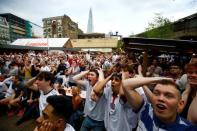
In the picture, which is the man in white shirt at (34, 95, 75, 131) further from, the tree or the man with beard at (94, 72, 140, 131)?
the tree

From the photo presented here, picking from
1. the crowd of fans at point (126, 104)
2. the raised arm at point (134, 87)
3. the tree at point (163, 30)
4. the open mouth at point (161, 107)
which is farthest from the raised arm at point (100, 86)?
the tree at point (163, 30)

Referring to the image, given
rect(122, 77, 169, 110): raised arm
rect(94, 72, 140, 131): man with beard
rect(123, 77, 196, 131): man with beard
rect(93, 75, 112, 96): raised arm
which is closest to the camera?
rect(123, 77, 196, 131): man with beard

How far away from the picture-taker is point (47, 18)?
113 meters

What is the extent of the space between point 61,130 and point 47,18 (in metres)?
115

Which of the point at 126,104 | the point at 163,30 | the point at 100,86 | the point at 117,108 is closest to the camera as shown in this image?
the point at 126,104

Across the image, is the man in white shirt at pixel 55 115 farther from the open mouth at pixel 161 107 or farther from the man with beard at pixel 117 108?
the man with beard at pixel 117 108

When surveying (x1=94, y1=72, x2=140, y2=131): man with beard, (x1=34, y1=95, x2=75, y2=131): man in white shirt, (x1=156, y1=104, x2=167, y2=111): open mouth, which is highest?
(x1=156, y1=104, x2=167, y2=111): open mouth

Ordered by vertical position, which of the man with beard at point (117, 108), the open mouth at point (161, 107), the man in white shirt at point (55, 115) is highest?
the open mouth at point (161, 107)

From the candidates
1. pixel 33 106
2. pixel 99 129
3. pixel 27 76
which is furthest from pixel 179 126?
pixel 27 76

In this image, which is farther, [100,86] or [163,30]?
[163,30]

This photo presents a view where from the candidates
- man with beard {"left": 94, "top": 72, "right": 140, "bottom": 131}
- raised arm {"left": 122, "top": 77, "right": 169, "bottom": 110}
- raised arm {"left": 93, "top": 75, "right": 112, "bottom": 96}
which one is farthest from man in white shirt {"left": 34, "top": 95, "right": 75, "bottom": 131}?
raised arm {"left": 93, "top": 75, "right": 112, "bottom": 96}

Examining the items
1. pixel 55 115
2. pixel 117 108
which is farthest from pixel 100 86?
pixel 55 115

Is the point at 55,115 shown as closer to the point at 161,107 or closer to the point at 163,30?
the point at 161,107

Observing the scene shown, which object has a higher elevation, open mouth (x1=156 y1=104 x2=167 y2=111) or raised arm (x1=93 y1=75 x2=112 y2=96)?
open mouth (x1=156 y1=104 x2=167 y2=111)
